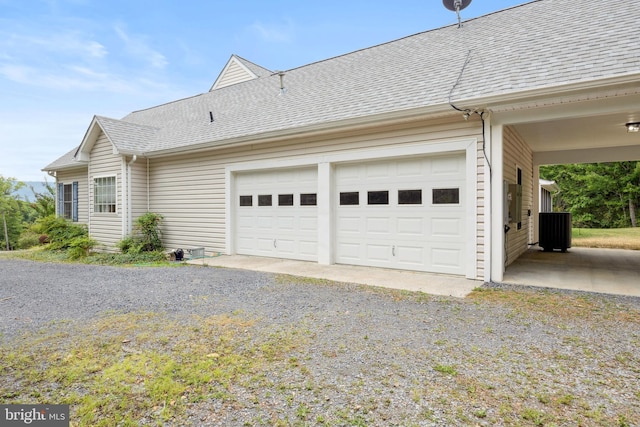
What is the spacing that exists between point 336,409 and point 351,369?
574 mm

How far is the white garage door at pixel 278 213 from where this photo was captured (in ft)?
26.7

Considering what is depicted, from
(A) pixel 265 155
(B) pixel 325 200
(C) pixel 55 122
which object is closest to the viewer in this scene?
(B) pixel 325 200

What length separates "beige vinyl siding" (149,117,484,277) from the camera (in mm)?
7145

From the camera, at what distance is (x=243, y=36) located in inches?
763

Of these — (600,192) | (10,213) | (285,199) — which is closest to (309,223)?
(285,199)

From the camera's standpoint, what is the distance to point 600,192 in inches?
993

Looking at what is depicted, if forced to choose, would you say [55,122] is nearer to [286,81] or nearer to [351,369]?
[286,81]

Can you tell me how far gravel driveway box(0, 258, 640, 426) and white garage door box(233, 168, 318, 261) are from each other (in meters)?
2.32

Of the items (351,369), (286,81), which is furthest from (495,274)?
(286,81)

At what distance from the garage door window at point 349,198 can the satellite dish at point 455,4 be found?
19.0ft

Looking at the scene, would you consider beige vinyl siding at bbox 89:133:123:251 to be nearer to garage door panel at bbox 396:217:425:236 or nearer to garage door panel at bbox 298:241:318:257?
garage door panel at bbox 298:241:318:257

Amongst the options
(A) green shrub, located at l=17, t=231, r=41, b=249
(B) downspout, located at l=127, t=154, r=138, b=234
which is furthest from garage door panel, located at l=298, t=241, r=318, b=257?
(A) green shrub, located at l=17, t=231, r=41, b=249

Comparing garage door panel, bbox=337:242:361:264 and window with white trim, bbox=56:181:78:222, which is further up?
window with white trim, bbox=56:181:78:222

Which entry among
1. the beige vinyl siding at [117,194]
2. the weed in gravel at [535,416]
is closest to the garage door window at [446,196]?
the weed in gravel at [535,416]
